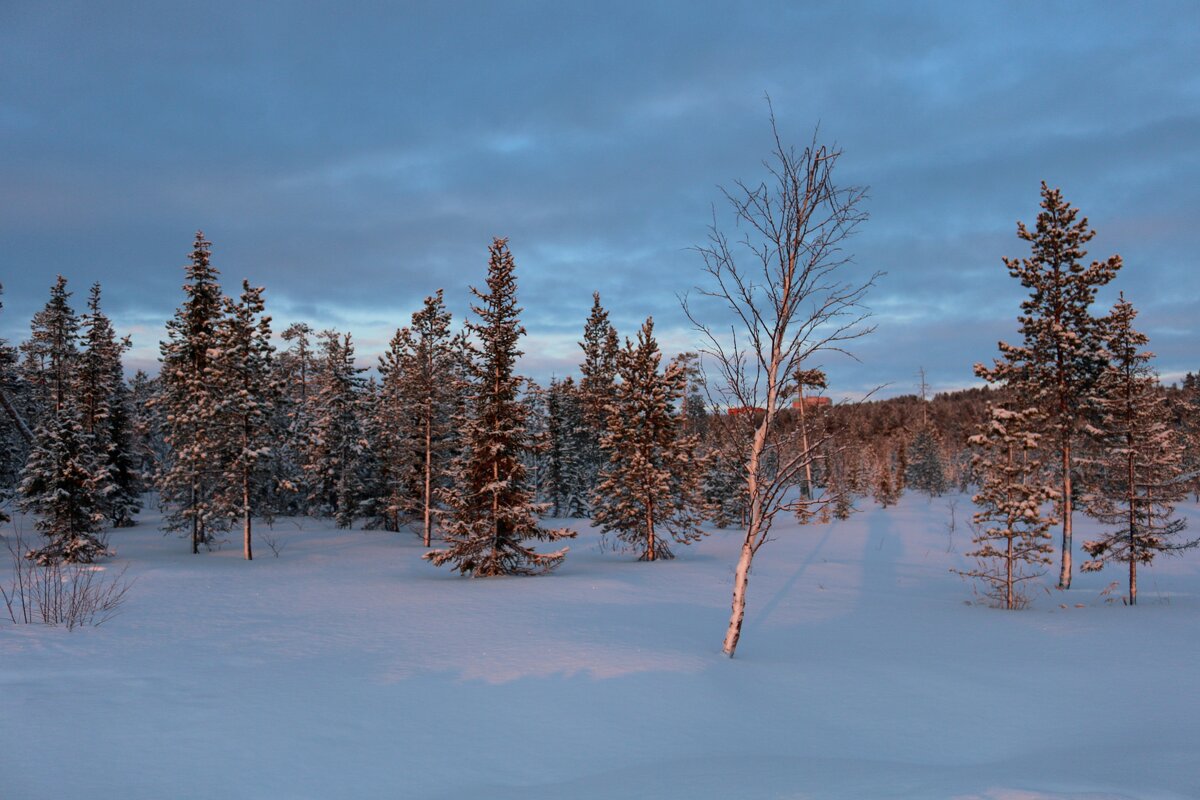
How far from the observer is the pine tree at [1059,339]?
22.8m

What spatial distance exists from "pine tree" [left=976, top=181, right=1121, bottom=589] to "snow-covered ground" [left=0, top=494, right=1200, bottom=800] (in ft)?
21.7

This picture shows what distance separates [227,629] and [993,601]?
Answer: 21.8m

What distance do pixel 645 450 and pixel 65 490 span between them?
76.9ft

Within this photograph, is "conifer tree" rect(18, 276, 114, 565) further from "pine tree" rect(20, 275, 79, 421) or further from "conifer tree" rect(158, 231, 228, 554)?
"pine tree" rect(20, 275, 79, 421)

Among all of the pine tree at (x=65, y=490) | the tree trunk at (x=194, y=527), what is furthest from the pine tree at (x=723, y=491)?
the pine tree at (x=65, y=490)

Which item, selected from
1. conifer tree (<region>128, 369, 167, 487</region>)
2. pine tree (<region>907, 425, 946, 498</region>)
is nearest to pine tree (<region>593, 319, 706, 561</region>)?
conifer tree (<region>128, 369, 167, 487</region>)

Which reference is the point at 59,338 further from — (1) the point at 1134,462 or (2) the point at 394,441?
(1) the point at 1134,462

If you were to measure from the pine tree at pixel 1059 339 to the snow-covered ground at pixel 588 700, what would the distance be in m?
6.61

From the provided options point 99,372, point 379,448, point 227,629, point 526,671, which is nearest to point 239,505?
point 379,448

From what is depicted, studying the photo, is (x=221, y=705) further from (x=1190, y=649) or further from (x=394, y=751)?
(x=1190, y=649)

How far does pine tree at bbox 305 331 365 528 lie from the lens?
138ft

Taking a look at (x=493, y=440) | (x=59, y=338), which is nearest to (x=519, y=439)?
(x=493, y=440)

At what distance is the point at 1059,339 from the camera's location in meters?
22.9

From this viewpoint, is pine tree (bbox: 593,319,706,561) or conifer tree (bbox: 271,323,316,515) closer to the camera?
pine tree (bbox: 593,319,706,561)
